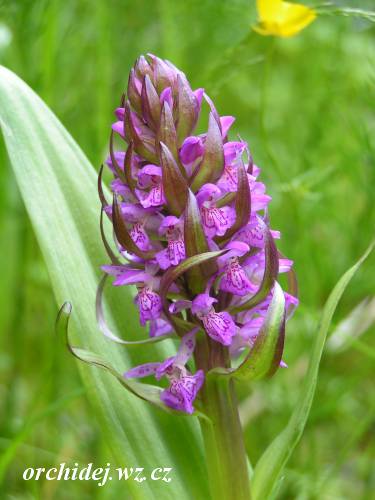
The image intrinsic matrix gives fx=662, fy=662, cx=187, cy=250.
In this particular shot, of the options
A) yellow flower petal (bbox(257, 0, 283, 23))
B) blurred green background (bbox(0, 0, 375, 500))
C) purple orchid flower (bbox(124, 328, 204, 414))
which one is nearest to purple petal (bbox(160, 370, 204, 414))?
purple orchid flower (bbox(124, 328, 204, 414))

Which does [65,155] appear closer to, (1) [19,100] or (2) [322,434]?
(1) [19,100]

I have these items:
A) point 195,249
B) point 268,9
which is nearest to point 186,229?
point 195,249

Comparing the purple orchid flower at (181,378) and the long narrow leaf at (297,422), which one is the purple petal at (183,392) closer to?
the purple orchid flower at (181,378)

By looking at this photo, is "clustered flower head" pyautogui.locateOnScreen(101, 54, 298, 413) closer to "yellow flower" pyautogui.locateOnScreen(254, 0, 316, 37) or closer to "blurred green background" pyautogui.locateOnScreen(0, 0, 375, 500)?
"blurred green background" pyautogui.locateOnScreen(0, 0, 375, 500)

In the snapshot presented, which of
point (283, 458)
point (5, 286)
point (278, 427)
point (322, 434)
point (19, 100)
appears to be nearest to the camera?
point (283, 458)

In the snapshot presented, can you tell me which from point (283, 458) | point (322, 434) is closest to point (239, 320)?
point (283, 458)

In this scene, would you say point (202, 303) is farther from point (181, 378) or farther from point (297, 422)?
point (297, 422)
